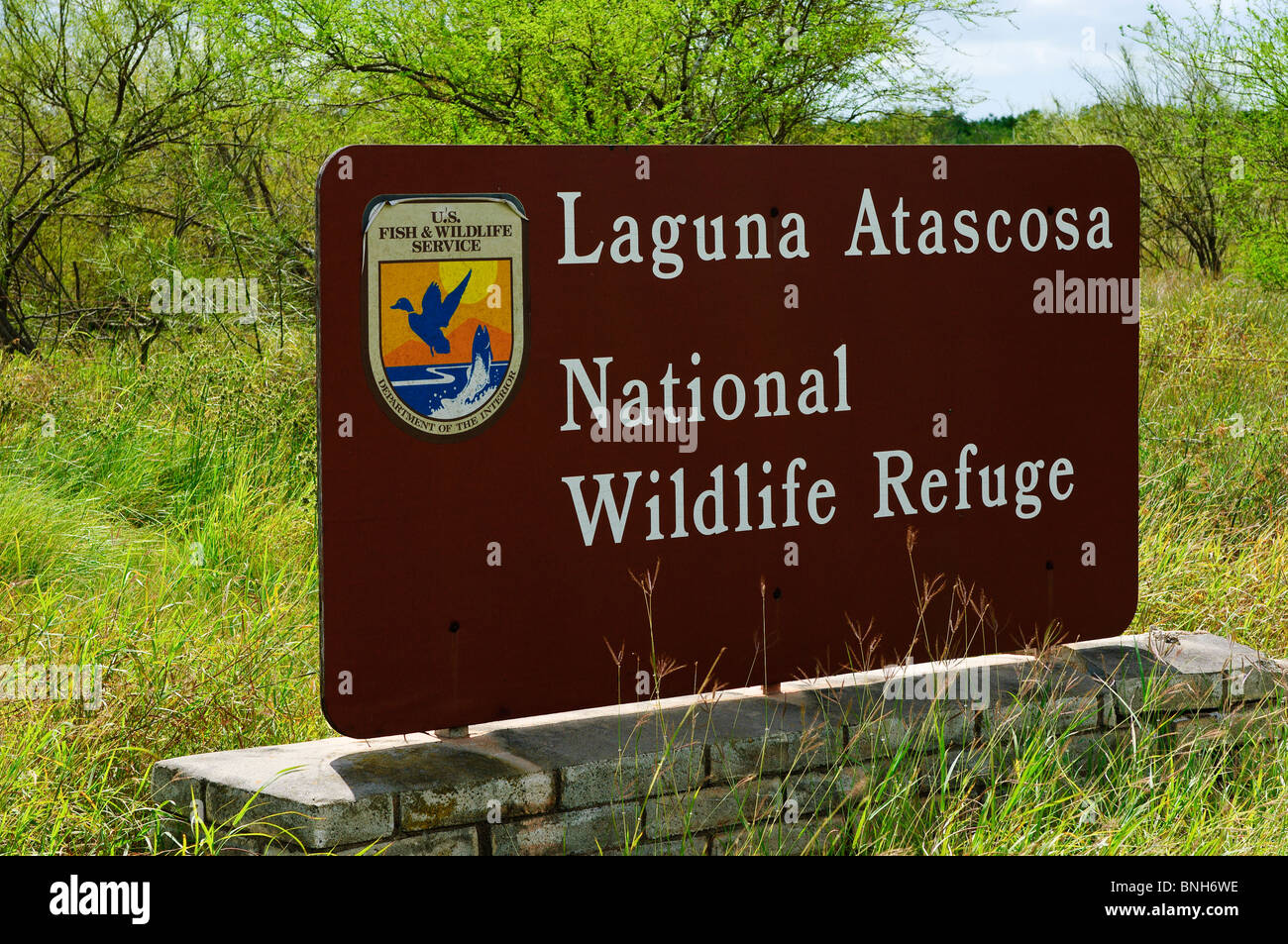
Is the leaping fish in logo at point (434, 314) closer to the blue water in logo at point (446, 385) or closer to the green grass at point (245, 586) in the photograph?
the blue water in logo at point (446, 385)

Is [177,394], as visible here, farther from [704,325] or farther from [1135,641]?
[1135,641]

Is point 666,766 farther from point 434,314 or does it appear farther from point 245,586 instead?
point 245,586

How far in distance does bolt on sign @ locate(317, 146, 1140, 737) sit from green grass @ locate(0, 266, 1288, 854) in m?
0.53

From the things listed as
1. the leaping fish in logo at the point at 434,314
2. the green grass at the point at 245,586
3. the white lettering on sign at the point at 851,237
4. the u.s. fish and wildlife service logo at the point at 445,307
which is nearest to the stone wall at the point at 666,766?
the green grass at the point at 245,586

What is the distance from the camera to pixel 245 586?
4578 mm

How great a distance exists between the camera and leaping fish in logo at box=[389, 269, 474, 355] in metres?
2.90

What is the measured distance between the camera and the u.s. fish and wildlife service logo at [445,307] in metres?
2.88

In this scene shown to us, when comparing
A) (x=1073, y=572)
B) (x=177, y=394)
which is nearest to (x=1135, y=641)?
(x=1073, y=572)

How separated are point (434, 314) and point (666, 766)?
1167 mm

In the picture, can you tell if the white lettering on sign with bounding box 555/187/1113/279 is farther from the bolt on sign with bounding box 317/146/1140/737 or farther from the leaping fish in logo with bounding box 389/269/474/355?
the leaping fish in logo with bounding box 389/269/474/355

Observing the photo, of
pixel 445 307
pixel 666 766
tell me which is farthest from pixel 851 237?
pixel 666 766

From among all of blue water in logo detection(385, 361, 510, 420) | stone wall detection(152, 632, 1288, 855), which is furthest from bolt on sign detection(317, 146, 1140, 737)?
stone wall detection(152, 632, 1288, 855)

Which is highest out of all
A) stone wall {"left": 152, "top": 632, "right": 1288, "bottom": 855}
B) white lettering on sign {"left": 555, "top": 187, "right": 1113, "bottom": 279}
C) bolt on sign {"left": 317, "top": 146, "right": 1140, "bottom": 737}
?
white lettering on sign {"left": 555, "top": 187, "right": 1113, "bottom": 279}

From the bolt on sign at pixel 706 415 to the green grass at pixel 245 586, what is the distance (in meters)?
0.53
